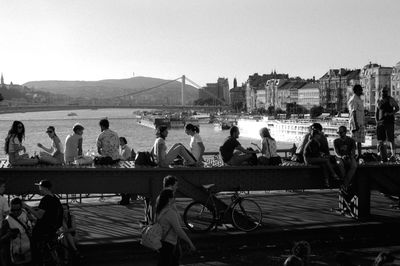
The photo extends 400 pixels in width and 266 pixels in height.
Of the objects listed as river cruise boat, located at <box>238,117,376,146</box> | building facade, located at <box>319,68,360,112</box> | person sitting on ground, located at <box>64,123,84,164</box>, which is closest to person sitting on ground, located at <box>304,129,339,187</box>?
person sitting on ground, located at <box>64,123,84,164</box>

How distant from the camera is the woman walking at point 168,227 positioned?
7328 millimetres

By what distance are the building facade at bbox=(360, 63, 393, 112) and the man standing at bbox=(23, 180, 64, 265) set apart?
124813 millimetres

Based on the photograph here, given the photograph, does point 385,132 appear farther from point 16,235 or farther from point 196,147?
point 16,235

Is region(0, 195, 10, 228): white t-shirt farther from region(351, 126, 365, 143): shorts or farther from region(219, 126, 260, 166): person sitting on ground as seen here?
region(351, 126, 365, 143): shorts

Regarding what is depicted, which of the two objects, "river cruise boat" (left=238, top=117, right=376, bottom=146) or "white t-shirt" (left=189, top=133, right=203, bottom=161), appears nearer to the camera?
"white t-shirt" (left=189, top=133, right=203, bottom=161)

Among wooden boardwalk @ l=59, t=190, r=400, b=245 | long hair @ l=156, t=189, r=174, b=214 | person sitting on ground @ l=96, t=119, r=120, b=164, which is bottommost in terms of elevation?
wooden boardwalk @ l=59, t=190, r=400, b=245

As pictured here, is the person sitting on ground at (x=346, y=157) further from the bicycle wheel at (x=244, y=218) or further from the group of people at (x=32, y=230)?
the group of people at (x=32, y=230)

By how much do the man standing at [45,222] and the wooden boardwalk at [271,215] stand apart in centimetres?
153

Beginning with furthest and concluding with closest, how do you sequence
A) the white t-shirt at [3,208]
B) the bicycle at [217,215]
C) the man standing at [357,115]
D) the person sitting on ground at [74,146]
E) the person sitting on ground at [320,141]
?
the man standing at [357,115]
the person sitting on ground at [74,146]
the person sitting on ground at [320,141]
the bicycle at [217,215]
the white t-shirt at [3,208]

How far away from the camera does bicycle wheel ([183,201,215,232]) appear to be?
10534mm

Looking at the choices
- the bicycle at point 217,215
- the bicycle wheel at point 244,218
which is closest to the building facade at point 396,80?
the bicycle wheel at point 244,218

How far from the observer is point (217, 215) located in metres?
10.6

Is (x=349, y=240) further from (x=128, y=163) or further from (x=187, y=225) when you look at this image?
(x=128, y=163)

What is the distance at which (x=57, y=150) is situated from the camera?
11578 millimetres
